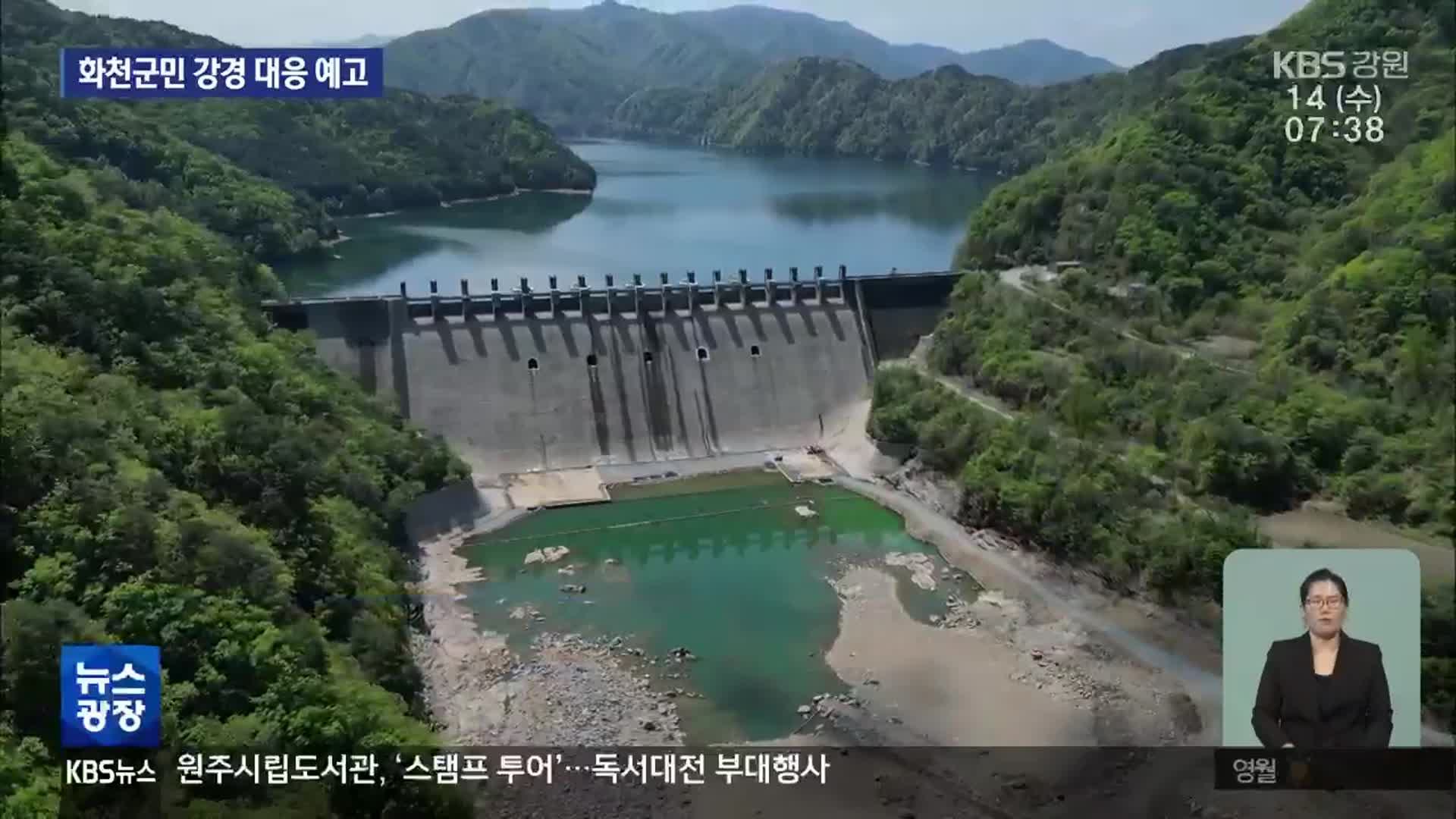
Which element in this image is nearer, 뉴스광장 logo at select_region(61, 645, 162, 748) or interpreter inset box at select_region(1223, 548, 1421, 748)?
interpreter inset box at select_region(1223, 548, 1421, 748)

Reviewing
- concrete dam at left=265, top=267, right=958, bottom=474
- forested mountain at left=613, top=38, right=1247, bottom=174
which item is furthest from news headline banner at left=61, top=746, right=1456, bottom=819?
forested mountain at left=613, top=38, right=1247, bottom=174

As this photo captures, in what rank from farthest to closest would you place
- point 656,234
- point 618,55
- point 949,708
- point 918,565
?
1. point 618,55
2. point 656,234
3. point 918,565
4. point 949,708

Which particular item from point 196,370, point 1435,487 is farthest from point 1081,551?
point 196,370

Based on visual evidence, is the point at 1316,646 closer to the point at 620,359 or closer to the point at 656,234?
the point at 620,359

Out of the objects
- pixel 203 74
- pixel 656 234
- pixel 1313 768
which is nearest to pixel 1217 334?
pixel 1313 768

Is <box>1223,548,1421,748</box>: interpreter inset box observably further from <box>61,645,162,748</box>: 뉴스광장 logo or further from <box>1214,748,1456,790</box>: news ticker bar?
<box>61,645,162,748</box>: 뉴스광장 logo

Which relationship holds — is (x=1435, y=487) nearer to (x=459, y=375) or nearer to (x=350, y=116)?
(x=459, y=375)
